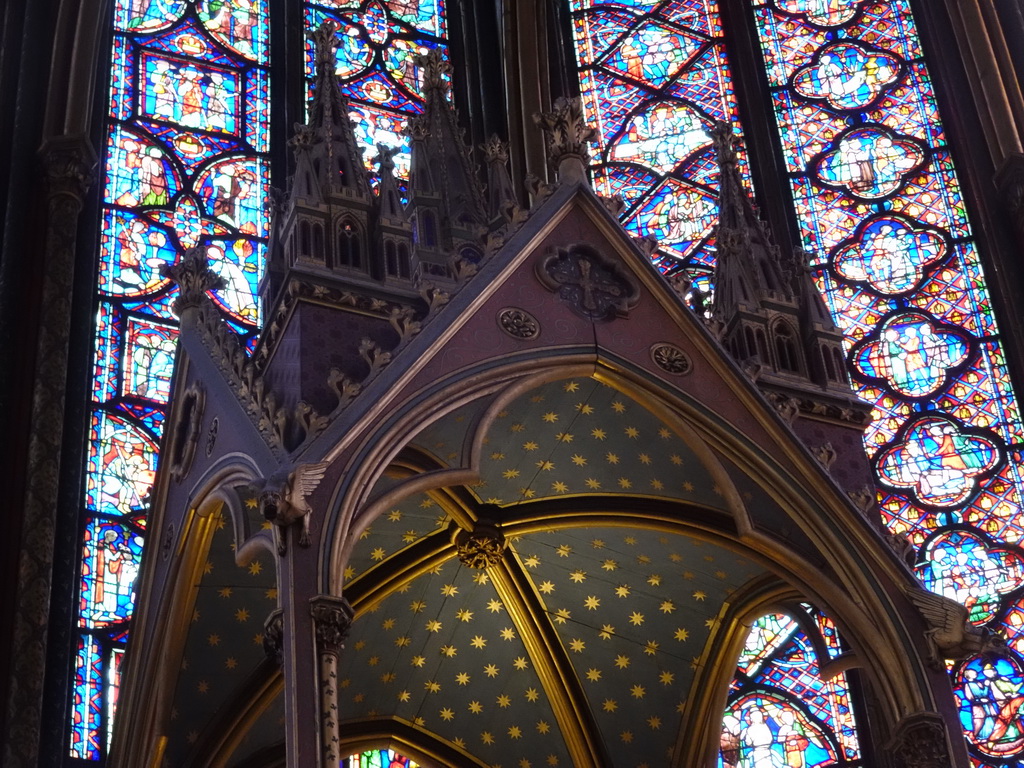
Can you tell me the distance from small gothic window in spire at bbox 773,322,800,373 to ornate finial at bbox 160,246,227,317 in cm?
306

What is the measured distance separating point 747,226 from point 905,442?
3.03 m

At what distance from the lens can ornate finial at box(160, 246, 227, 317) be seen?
10844 millimetres

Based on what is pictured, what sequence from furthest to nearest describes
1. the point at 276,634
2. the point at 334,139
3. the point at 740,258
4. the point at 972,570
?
the point at 972,570 < the point at 740,258 < the point at 334,139 < the point at 276,634

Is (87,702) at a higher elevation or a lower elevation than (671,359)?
lower

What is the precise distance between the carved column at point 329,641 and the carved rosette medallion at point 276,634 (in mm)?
152

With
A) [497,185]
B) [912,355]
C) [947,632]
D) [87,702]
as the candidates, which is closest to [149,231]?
[497,185]

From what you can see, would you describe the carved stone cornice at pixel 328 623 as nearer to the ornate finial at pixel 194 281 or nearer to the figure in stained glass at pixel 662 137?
the ornate finial at pixel 194 281

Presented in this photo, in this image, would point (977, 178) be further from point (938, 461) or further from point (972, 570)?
point (972, 570)

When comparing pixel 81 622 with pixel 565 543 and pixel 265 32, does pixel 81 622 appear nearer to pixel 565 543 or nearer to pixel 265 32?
pixel 565 543

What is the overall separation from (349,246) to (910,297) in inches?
230

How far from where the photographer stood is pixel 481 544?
1066cm

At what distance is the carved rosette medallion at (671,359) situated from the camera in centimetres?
1016

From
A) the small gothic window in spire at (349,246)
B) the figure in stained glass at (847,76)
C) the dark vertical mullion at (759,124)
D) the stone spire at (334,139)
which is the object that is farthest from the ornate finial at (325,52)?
the figure in stained glass at (847,76)

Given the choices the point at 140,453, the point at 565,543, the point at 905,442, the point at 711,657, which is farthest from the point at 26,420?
the point at 905,442
